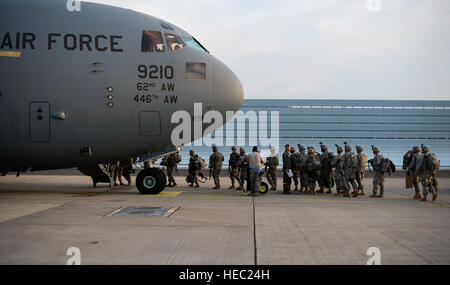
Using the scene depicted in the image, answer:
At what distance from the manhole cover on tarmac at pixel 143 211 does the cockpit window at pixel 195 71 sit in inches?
171

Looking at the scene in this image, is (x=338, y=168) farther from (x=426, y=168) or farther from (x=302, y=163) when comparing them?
(x=426, y=168)

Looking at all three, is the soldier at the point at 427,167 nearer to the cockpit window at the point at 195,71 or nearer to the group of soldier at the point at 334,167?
the group of soldier at the point at 334,167

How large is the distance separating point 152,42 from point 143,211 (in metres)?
5.41

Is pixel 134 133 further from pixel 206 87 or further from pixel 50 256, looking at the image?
pixel 50 256

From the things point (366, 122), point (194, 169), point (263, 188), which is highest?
point (366, 122)

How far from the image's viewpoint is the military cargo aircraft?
40.8 ft

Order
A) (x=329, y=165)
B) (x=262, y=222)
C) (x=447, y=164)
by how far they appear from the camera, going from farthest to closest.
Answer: (x=447, y=164) → (x=329, y=165) → (x=262, y=222)

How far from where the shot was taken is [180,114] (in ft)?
43.8

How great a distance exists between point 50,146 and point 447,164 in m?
65.0

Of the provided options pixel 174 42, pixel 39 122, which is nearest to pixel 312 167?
pixel 174 42

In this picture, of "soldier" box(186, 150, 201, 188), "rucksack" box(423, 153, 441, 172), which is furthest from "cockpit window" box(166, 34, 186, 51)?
"rucksack" box(423, 153, 441, 172)

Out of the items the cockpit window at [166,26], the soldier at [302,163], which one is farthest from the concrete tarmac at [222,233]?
the cockpit window at [166,26]

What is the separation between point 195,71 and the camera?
13461 millimetres


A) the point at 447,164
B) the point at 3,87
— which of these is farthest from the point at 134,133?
the point at 447,164
